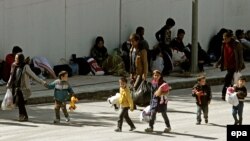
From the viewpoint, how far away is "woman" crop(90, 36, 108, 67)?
73.3 ft

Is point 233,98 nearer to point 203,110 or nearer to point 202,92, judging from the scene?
point 202,92

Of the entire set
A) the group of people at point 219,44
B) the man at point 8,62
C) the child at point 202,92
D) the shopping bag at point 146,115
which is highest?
the group of people at point 219,44

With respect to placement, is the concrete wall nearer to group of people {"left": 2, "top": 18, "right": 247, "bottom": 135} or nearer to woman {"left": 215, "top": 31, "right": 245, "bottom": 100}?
group of people {"left": 2, "top": 18, "right": 247, "bottom": 135}

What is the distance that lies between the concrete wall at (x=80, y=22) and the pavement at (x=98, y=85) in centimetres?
109

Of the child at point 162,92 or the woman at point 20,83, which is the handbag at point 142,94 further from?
the child at point 162,92

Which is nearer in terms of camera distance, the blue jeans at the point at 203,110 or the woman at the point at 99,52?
the blue jeans at the point at 203,110

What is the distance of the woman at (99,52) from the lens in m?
22.3

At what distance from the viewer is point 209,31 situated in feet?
89.5

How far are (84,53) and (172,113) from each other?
6506 mm

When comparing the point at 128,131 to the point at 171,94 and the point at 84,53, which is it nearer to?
the point at 171,94

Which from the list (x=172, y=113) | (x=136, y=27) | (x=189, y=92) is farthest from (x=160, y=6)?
(x=172, y=113)

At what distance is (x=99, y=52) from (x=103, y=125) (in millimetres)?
7836

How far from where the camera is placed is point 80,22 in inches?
876

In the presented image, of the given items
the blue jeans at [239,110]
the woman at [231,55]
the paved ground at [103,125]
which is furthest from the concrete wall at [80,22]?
the blue jeans at [239,110]
